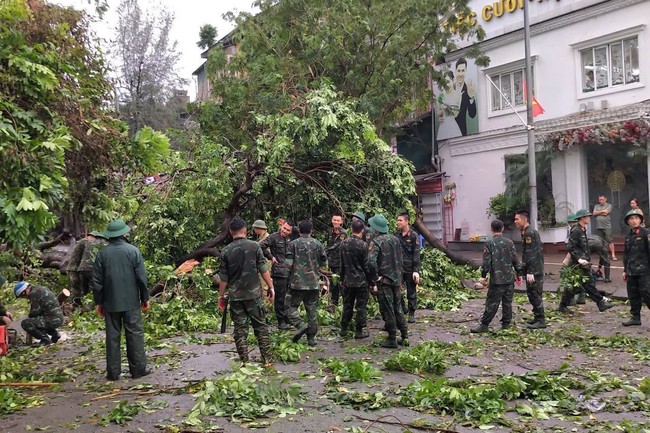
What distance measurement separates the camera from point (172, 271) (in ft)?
38.3

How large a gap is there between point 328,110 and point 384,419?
26.6ft

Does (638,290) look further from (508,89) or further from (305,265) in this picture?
(508,89)

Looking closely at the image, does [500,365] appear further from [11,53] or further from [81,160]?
[11,53]

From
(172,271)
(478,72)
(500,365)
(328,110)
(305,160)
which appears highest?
(478,72)

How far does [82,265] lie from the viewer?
444 inches

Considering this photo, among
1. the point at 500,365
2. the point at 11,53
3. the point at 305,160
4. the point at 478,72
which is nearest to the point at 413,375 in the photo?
the point at 500,365

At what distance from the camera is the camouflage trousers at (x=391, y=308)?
8305 mm

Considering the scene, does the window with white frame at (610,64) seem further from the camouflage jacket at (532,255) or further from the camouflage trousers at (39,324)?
the camouflage trousers at (39,324)

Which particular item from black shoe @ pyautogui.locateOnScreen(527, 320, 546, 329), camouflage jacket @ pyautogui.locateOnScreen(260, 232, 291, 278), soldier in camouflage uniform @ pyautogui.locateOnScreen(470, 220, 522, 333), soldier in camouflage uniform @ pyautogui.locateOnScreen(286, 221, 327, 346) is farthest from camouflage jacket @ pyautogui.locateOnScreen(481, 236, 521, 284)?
camouflage jacket @ pyautogui.locateOnScreen(260, 232, 291, 278)

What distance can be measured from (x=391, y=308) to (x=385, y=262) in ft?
2.14

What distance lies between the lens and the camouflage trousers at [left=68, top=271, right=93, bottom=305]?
11453mm

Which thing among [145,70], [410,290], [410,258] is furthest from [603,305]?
[145,70]

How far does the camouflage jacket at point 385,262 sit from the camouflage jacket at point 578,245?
3825 mm

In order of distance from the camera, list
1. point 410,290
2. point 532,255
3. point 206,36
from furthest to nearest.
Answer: point 206,36 → point 410,290 → point 532,255
